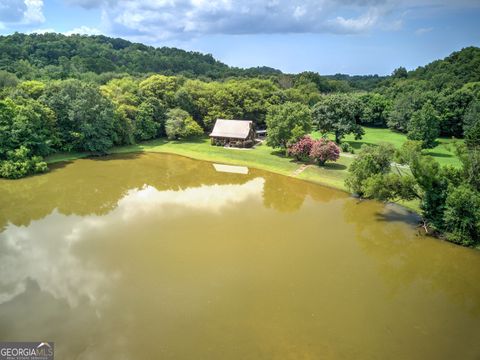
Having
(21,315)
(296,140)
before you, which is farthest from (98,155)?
(21,315)

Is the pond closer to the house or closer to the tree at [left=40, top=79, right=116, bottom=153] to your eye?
the tree at [left=40, top=79, right=116, bottom=153]

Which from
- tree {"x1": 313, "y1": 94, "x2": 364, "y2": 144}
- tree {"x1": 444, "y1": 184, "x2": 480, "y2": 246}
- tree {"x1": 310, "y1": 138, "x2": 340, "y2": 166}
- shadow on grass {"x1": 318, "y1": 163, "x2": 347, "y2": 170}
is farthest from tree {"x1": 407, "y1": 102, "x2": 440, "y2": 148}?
tree {"x1": 444, "y1": 184, "x2": 480, "y2": 246}

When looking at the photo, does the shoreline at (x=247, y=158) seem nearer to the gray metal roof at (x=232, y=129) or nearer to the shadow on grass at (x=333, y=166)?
the shadow on grass at (x=333, y=166)

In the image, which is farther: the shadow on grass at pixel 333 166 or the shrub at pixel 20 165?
the shadow on grass at pixel 333 166

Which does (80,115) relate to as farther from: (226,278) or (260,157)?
(226,278)

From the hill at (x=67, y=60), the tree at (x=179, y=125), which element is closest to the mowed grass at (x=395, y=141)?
the tree at (x=179, y=125)

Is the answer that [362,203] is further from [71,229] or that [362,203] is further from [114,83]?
[114,83]
